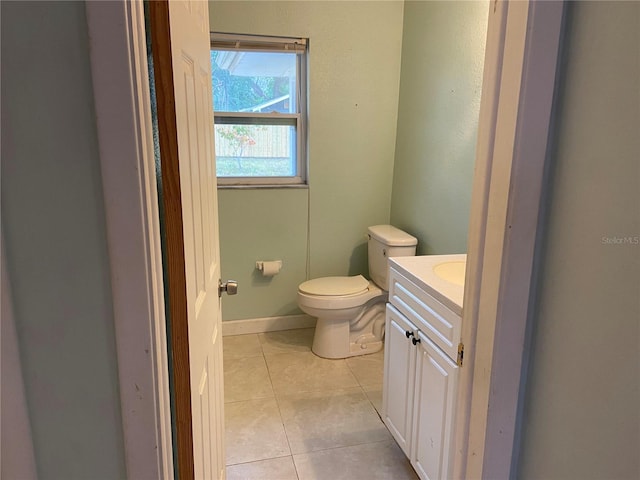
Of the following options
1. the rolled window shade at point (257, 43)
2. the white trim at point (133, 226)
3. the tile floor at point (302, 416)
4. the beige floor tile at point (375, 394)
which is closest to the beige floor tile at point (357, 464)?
the tile floor at point (302, 416)

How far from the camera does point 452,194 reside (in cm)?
233

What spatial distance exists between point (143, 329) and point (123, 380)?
10cm

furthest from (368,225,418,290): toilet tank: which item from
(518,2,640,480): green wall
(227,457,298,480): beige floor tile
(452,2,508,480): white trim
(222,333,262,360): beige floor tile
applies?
(518,2,640,480): green wall

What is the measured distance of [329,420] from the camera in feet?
7.17

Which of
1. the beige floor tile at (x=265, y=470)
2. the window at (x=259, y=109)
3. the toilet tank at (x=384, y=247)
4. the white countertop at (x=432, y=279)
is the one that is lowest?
the beige floor tile at (x=265, y=470)

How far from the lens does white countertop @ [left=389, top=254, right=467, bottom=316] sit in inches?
56.2

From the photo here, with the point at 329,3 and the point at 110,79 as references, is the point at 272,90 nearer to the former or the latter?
the point at 329,3

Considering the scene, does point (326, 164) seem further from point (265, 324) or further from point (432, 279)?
point (432, 279)

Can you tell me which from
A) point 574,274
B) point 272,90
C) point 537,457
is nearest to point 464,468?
point 537,457

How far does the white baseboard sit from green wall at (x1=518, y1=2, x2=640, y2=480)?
2413mm

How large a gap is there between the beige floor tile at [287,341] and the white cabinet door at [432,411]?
4.30 feet

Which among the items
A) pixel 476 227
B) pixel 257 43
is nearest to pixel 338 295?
pixel 257 43

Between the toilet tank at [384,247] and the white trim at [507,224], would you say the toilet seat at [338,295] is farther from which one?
the white trim at [507,224]

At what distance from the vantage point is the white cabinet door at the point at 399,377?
1738mm
